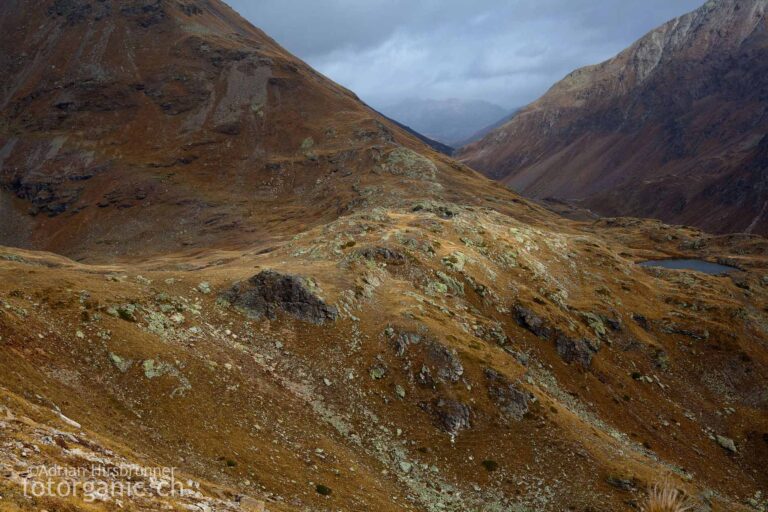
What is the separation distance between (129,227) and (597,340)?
4566 inches

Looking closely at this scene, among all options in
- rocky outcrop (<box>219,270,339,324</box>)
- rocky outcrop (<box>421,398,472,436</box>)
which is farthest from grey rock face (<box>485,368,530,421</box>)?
rocky outcrop (<box>219,270,339,324</box>)

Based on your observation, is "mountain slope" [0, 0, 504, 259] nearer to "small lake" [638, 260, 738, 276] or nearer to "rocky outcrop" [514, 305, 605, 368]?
"small lake" [638, 260, 738, 276]

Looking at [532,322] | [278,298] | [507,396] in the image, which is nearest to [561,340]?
[532,322]

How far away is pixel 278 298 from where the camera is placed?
50.3 metres

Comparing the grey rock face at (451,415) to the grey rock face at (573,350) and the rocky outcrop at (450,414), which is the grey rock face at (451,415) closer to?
the rocky outcrop at (450,414)

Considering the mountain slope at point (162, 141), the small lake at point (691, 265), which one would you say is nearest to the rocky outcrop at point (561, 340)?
the mountain slope at point (162, 141)

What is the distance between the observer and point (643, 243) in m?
156

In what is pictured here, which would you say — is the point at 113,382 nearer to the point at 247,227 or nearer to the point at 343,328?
the point at 343,328

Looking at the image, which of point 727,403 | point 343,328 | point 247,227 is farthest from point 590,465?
point 247,227

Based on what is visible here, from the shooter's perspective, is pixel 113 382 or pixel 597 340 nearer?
pixel 113 382

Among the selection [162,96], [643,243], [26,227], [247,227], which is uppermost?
[162,96]

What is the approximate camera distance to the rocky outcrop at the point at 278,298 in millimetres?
49094

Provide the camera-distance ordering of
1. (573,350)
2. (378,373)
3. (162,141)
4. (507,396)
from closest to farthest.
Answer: (378,373)
(507,396)
(573,350)
(162,141)

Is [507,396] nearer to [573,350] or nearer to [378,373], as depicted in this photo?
[378,373]
